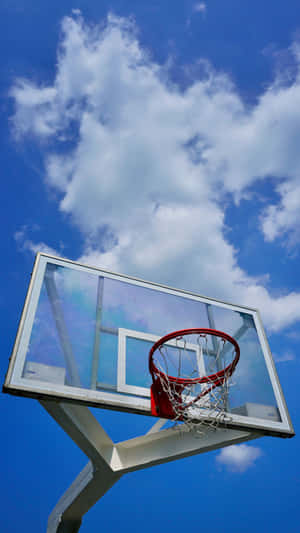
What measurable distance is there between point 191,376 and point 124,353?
63cm

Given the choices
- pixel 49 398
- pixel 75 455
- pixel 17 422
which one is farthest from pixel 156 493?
pixel 49 398

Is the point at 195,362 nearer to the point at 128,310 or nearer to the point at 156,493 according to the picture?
the point at 128,310

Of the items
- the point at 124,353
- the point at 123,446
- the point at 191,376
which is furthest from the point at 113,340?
the point at 123,446

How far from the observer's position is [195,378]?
333cm

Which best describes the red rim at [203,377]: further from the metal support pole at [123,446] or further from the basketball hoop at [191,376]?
the metal support pole at [123,446]

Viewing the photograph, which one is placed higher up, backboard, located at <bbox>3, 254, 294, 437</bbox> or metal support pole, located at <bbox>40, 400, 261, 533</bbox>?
backboard, located at <bbox>3, 254, 294, 437</bbox>

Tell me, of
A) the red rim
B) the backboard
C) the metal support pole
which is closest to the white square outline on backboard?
the backboard

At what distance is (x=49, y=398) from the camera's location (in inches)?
108

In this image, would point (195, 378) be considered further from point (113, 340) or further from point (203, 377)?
point (113, 340)

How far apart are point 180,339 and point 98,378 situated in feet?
2.67

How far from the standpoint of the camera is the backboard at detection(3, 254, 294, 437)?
9.44 ft

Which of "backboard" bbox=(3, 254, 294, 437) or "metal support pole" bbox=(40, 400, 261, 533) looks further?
"metal support pole" bbox=(40, 400, 261, 533)

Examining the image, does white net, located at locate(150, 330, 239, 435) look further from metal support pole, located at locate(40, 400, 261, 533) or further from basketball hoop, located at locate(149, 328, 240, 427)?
metal support pole, located at locate(40, 400, 261, 533)

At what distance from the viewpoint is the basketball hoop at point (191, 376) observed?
10.2 feet
